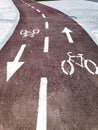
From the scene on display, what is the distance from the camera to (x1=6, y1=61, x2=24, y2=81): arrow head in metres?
8.80

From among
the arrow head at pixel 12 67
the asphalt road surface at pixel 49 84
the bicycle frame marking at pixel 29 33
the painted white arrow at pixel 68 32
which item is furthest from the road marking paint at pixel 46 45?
the arrow head at pixel 12 67

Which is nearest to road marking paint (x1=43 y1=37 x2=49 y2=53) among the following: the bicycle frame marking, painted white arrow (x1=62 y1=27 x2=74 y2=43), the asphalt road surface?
the asphalt road surface

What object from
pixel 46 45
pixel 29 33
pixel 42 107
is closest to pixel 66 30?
pixel 29 33

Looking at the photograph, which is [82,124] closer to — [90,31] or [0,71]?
[0,71]

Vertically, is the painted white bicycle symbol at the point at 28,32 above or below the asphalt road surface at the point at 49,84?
below

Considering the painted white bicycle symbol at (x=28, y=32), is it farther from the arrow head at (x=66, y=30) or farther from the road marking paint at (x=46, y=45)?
the arrow head at (x=66, y=30)

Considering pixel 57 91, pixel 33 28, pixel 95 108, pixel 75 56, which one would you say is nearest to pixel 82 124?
pixel 95 108

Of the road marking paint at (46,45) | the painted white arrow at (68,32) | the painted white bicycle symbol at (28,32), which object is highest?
the road marking paint at (46,45)

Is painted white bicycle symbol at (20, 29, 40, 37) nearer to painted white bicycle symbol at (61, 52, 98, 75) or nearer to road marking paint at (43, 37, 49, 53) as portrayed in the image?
road marking paint at (43, 37, 49, 53)

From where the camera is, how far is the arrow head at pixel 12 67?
28.9 feet

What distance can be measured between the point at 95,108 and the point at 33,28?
452 inches

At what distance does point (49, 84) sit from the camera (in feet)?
25.6

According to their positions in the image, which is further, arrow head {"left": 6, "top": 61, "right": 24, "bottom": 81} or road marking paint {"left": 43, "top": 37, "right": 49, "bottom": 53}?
road marking paint {"left": 43, "top": 37, "right": 49, "bottom": 53}

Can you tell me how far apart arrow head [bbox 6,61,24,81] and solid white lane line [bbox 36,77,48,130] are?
131 cm
